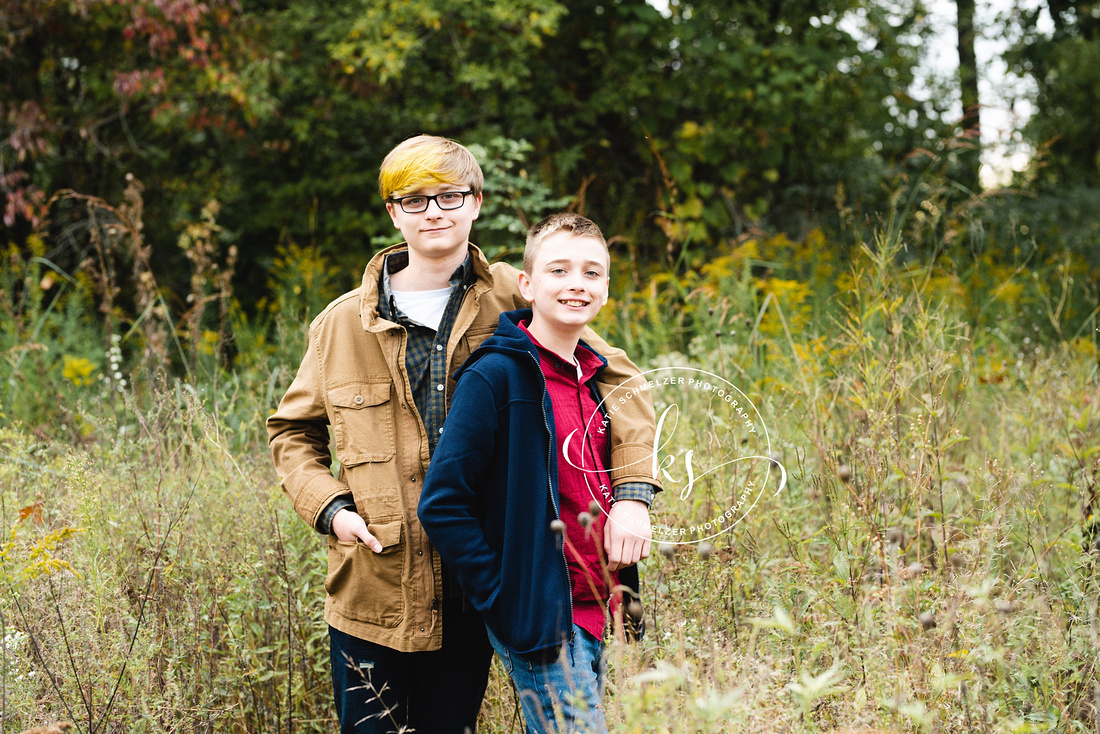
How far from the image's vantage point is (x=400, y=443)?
6.94 feet

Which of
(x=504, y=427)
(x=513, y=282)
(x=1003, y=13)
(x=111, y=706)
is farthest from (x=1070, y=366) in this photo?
(x=1003, y=13)

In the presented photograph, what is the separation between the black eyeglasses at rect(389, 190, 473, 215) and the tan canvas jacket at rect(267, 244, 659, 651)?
0.59 ft

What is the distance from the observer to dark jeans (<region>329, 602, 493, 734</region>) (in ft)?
6.96

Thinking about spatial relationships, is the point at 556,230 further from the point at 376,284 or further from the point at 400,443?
the point at 400,443

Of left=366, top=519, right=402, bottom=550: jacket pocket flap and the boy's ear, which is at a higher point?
the boy's ear

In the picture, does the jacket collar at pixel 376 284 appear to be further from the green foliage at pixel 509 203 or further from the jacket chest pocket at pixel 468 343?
the green foliage at pixel 509 203

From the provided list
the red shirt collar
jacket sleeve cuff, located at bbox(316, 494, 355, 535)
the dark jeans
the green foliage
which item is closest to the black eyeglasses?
the red shirt collar

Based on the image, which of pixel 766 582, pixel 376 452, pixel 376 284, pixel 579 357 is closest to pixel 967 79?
pixel 766 582

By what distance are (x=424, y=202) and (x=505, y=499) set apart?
31.3 inches

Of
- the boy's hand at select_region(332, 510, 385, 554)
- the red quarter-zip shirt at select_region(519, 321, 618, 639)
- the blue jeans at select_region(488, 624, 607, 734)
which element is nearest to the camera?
the blue jeans at select_region(488, 624, 607, 734)

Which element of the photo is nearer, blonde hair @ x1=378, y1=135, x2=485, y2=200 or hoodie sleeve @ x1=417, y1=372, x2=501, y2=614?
hoodie sleeve @ x1=417, y1=372, x2=501, y2=614

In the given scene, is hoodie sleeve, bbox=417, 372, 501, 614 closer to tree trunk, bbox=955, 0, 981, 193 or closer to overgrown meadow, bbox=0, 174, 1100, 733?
overgrown meadow, bbox=0, 174, 1100, 733

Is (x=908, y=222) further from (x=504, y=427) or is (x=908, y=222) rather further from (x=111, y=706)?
(x=111, y=706)

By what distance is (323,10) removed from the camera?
23.6ft
